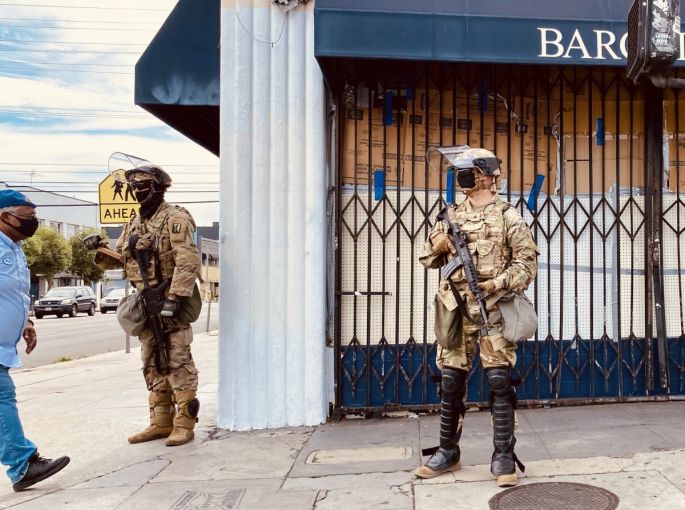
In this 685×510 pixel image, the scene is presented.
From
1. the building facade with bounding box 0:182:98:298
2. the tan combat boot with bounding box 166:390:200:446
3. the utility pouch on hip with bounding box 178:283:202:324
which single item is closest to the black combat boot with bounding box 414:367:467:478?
the tan combat boot with bounding box 166:390:200:446

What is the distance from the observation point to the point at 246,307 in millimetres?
5215

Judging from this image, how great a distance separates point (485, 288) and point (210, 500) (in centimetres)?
208

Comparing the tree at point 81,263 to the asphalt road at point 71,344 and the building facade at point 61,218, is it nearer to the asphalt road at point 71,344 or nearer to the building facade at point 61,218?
the building facade at point 61,218

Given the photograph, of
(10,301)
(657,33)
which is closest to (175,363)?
(10,301)

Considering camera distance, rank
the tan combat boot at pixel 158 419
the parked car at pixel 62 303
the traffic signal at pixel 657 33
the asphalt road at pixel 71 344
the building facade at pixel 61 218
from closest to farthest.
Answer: the traffic signal at pixel 657 33 → the tan combat boot at pixel 158 419 → the asphalt road at pixel 71 344 → the parked car at pixel 62 303 → the building facade at pixel 61 218

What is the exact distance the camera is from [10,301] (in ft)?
13.7

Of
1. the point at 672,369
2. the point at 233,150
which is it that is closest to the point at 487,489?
the point at 672,369

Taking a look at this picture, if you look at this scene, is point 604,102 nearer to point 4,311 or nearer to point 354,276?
point 354,276

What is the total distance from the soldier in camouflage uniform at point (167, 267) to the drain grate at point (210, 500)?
1.15 metres

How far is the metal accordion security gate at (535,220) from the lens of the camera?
5.44m

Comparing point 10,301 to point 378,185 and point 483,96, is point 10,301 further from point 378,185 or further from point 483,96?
point 483,96

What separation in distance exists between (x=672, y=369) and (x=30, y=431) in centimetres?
593

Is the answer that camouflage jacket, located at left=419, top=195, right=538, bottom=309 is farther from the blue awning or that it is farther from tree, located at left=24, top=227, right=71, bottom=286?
tree, located at left=24, top=227, right=71, bottom=286

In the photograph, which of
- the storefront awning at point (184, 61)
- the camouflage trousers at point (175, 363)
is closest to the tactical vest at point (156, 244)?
the camouflage trousers at point (175, 363)
